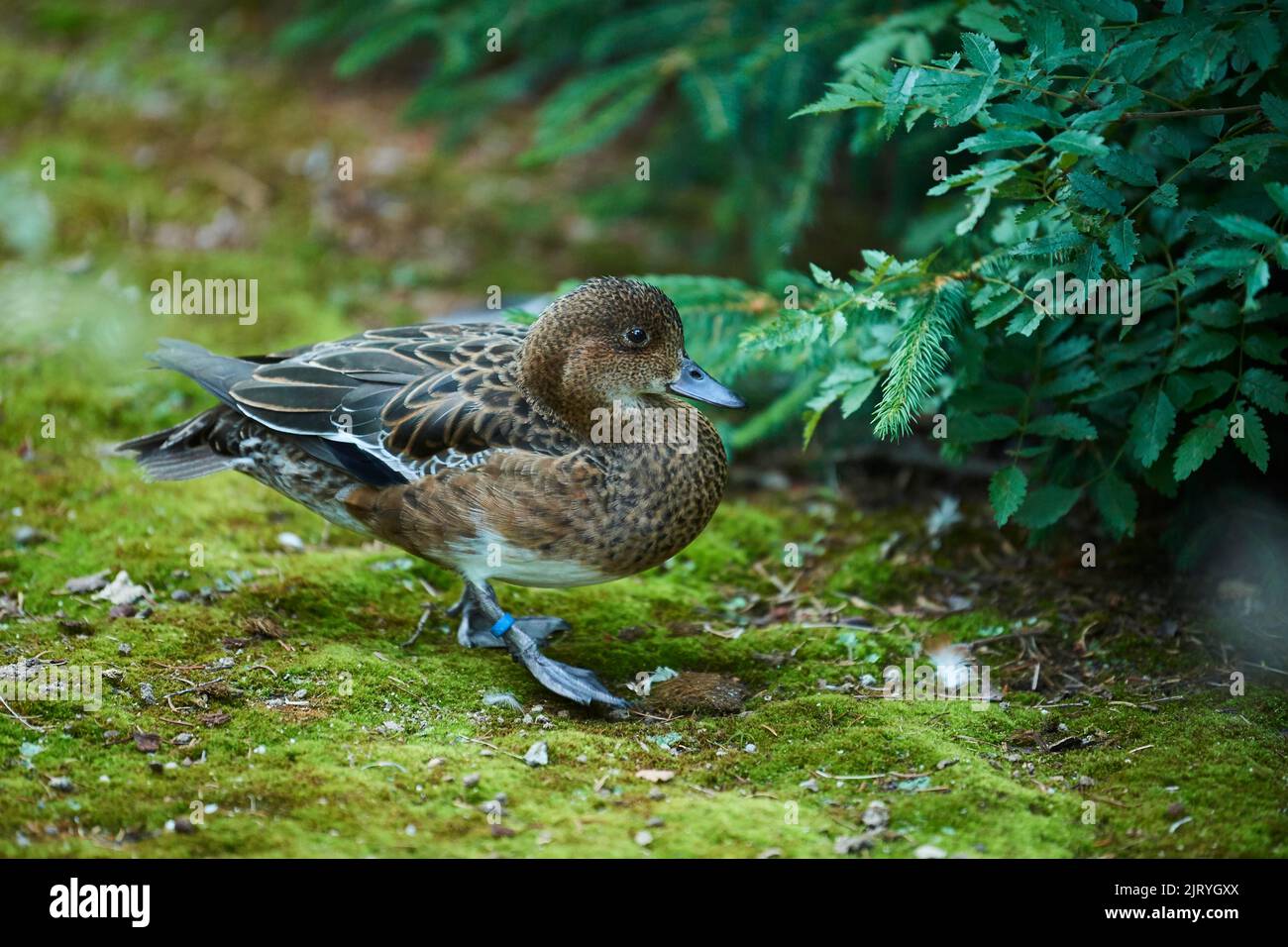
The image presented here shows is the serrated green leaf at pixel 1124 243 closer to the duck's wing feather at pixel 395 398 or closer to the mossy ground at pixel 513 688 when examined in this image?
the mossy ground at pixel 513 688

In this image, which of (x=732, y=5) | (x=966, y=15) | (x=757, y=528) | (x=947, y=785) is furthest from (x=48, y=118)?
(x=947, y=785)

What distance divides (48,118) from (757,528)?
6744 millimetres

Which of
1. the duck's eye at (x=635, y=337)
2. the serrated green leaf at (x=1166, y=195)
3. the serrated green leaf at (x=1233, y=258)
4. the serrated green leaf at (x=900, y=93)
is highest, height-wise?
the serrated green leaf at (x=900, y=93)

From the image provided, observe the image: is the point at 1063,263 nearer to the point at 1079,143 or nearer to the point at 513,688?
the point at 1079,143

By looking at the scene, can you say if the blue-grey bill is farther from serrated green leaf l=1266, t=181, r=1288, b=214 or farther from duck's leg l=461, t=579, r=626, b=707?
serrated green leaf l=1266, t=181, r=1288, b=214

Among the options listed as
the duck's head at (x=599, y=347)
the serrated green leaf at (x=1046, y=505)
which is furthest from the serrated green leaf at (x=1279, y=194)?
the duck's head at (x=599, y=347)

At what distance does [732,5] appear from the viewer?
6.70 metres

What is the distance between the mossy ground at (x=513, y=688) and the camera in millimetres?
3652

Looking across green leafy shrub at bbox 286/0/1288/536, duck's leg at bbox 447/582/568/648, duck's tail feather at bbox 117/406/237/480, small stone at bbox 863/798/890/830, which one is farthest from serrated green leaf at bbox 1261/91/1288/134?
duck's tail feather at bbox 117/406/237/480

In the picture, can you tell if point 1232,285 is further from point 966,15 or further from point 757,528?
point 757,528

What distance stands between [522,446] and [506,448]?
2.3 inches

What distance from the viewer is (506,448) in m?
4.58
